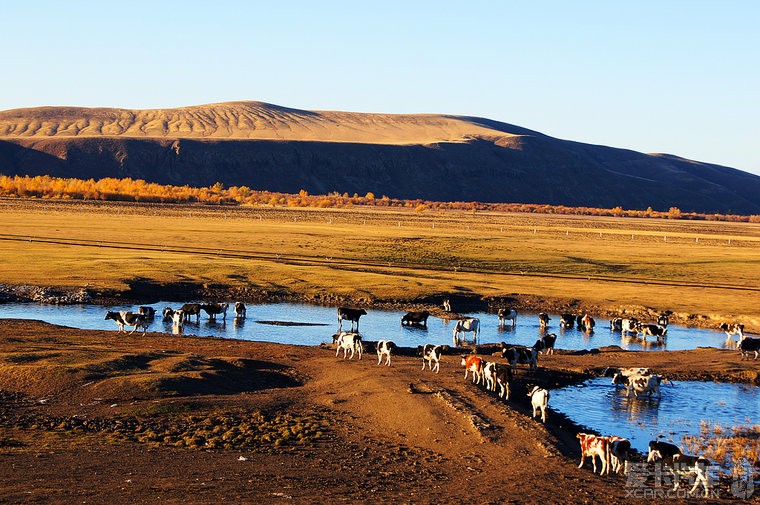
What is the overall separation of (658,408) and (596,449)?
307 inches

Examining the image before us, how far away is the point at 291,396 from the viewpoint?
77.9ft

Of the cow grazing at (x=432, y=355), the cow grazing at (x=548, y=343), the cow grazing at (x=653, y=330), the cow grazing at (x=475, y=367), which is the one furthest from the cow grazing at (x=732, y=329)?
the cow grazing at (x=432, y=355)

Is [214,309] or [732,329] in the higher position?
[732,329]

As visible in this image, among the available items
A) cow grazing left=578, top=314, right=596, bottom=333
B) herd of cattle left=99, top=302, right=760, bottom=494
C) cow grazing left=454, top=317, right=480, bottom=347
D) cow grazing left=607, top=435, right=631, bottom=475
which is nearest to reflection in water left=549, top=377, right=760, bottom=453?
herd of cattle left=99, top=302, right=760, bottom=494

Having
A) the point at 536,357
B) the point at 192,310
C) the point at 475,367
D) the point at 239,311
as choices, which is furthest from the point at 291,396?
the point at 239,311

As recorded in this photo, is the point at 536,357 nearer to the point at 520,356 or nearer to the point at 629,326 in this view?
the point at 520,356

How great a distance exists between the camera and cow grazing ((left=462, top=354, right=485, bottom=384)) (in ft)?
85.0

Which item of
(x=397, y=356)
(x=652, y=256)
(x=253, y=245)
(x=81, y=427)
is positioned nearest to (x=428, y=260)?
(x=253, y=245)

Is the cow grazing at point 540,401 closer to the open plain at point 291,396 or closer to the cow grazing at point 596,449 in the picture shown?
the open plain at point 291,396

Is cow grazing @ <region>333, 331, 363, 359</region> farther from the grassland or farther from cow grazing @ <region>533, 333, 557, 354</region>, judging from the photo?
the grassland

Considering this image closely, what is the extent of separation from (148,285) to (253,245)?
76.8ft

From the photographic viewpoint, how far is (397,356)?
102 feet

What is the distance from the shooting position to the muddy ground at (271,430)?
1605cm

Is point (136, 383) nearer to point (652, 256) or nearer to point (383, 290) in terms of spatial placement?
point (383, 290)
